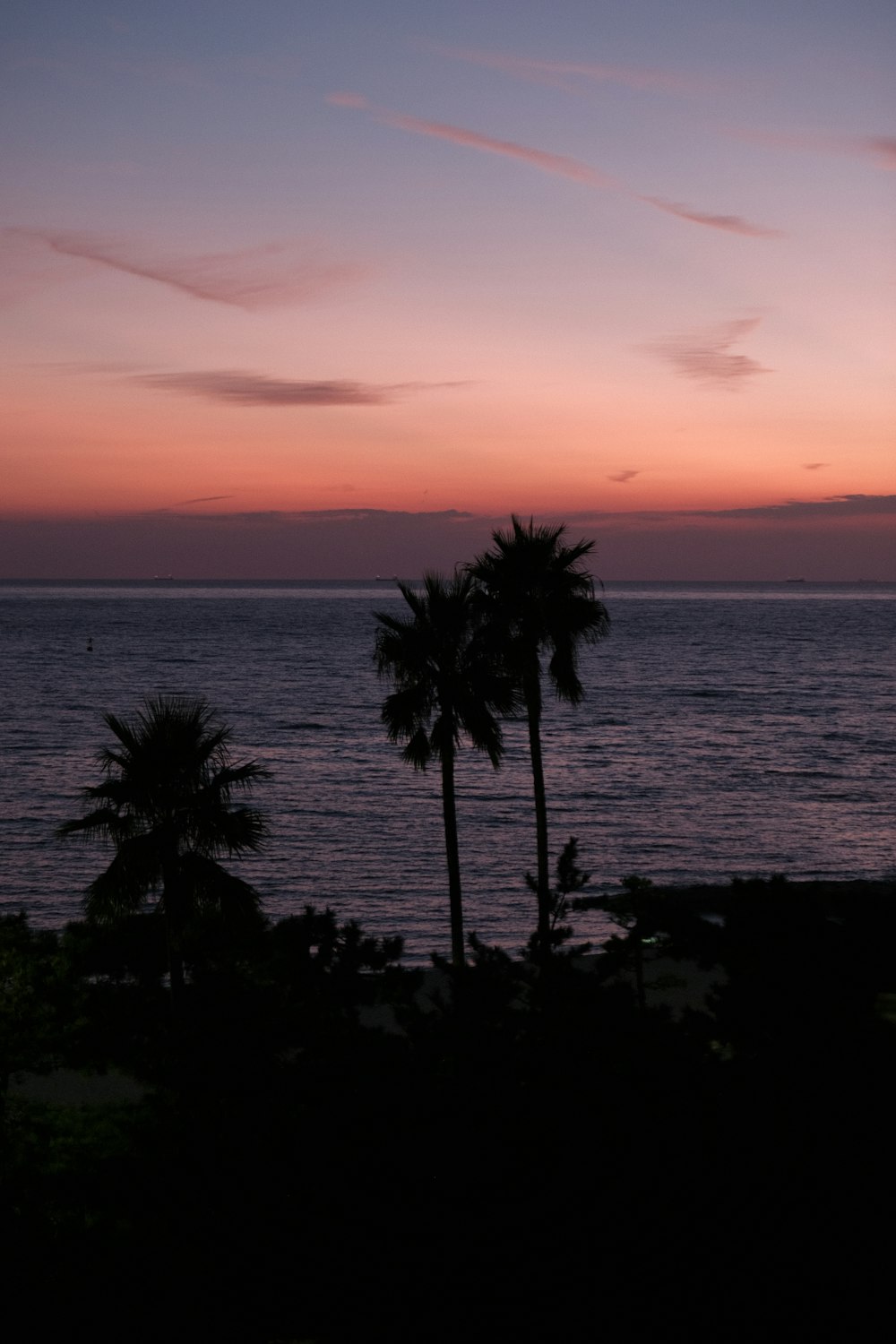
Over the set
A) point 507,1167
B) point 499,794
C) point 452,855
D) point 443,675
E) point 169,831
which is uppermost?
point 443,675

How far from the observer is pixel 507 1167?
1028 cm

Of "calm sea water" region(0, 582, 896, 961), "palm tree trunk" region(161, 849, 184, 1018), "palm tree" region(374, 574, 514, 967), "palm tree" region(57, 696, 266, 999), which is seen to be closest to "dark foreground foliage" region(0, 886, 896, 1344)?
"palm tree trunk" region(161, 849, 184, 1018)

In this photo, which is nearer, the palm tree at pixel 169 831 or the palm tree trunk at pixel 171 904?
the palm tree trunk at pixel 171 904

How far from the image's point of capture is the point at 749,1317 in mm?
8969

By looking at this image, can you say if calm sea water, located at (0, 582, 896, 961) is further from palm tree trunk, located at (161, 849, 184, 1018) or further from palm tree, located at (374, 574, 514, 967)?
palm tree trunk, located at (161, 849, 184, 1018)

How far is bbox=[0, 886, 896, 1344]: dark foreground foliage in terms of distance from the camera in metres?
9.34

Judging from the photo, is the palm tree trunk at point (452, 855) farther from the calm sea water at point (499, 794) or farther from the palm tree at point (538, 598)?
the calm sea water at point (499, 794)

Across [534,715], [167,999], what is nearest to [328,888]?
[534,715]

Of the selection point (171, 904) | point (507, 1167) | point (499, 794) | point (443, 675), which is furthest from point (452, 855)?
point (499, 794)

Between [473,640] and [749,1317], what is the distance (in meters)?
19.3

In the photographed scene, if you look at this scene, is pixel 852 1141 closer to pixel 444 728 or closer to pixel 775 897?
pixel 775 897

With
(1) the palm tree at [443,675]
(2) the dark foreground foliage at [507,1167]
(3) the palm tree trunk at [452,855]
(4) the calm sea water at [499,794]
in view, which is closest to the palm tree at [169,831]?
(2) the dark foreground foliage at [507,1167]

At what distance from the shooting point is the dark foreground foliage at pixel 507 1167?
30.6 ft

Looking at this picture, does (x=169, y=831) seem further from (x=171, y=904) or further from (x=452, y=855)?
(x=452, y=855)
